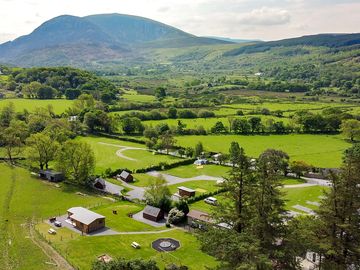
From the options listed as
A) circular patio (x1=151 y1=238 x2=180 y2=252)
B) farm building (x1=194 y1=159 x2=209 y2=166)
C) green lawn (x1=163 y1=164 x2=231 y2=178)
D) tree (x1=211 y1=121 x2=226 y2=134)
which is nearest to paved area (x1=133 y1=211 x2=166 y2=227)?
circular patio (x1=151 y1=238 x2=180 y2=252)

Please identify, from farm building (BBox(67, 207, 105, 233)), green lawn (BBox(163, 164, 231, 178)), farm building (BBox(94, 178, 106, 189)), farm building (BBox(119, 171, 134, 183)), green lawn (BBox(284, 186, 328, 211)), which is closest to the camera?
farm building (BBox(67, 207, 105, 233))

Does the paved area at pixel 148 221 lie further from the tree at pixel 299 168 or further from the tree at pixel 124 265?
the tree at pixel 299 168

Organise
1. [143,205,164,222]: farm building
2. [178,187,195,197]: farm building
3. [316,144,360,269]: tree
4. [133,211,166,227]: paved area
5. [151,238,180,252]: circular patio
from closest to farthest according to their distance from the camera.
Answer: [316,144,360,269]: tree → [151,238,180,252]: circular patio → [133,211,166,227]: paved area → [143,205,164,222]: farm building → [178,187,195,197]: farm building

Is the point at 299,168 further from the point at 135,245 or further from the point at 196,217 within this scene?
the point at 135,245

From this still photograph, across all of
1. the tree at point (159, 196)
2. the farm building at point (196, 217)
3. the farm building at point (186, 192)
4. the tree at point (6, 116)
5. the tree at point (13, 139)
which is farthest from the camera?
the tree at point (6, 116)

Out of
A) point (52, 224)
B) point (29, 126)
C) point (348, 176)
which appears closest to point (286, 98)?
point (29, 126)

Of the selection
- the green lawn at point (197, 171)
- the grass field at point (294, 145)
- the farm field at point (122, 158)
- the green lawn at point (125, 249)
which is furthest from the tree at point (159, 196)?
the grass field at point (294, 145)

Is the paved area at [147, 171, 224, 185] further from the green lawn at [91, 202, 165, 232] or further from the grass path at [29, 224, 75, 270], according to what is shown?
the grass path at [29, 224, 75, 270]
